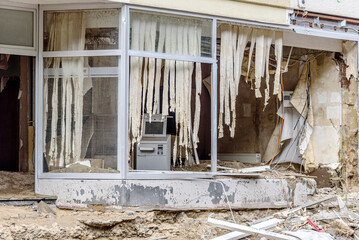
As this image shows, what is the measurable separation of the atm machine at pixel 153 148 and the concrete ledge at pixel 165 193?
0.61 m

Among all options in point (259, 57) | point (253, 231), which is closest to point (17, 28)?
point (259, 57)

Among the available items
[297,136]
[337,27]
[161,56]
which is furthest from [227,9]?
[297,136]

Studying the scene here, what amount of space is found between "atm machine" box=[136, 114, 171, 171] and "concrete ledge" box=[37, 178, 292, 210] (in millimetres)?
614

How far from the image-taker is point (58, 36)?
7141 mm

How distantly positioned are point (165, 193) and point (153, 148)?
952mm

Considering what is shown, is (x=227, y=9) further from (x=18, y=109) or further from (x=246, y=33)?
(x=18, y=109)

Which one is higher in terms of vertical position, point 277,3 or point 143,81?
point 277,3

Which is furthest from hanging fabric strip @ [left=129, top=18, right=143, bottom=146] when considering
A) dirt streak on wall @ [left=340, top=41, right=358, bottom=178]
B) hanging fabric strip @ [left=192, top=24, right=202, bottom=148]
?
dirt streak on wall @ [left=340, top=41, right=358, bottom=178]

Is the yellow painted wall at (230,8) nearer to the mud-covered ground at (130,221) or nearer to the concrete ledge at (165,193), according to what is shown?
the concrete ledge at (165,193)

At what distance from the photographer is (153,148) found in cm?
764

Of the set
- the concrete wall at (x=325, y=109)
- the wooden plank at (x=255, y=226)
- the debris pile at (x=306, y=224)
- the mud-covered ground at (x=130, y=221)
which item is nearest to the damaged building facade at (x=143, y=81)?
the mud-covered ground at (x=130, y=221)

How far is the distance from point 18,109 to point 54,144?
3335 millimetres

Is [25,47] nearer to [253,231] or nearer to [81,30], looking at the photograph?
[81,30]

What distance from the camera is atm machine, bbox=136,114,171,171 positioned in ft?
24.7
